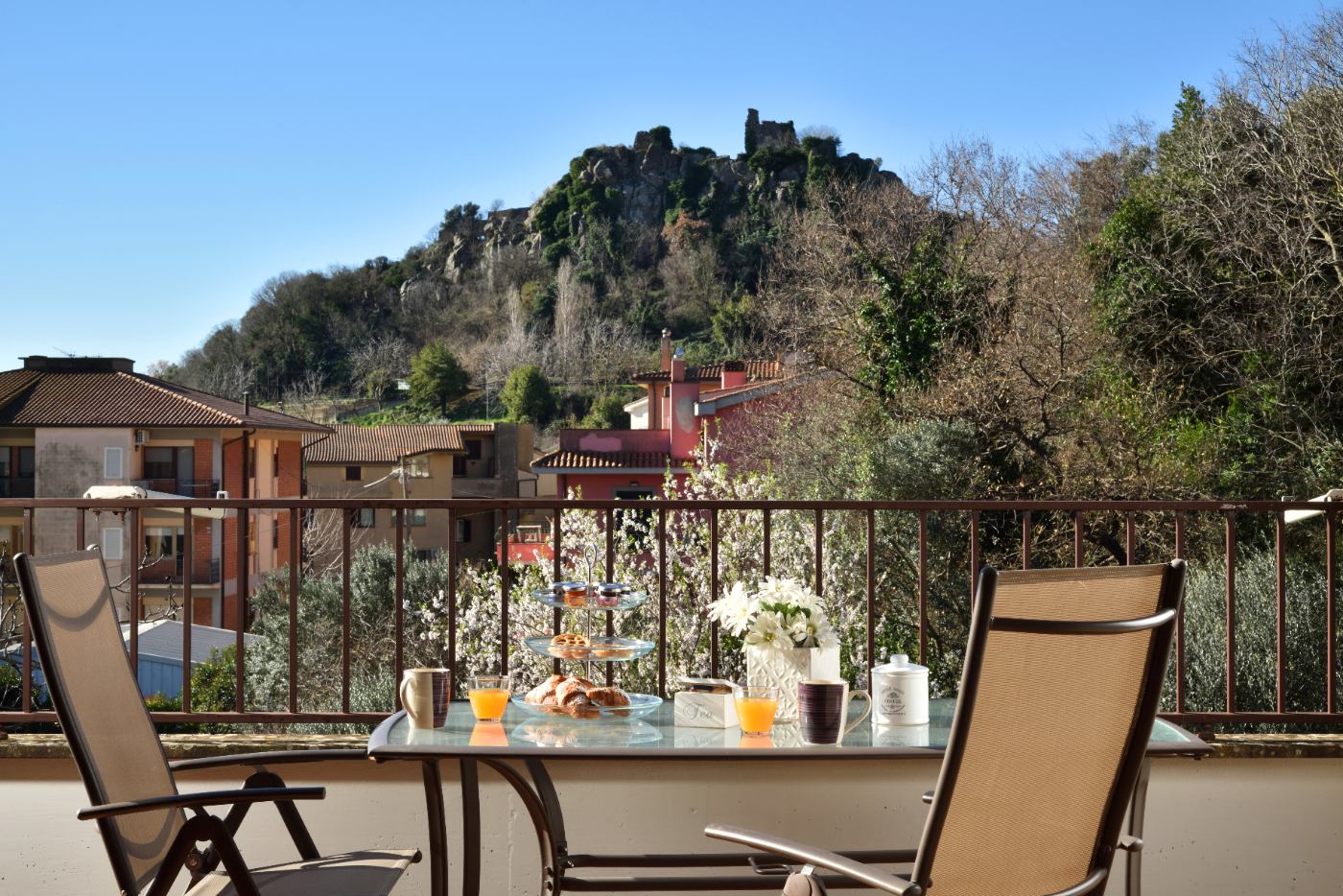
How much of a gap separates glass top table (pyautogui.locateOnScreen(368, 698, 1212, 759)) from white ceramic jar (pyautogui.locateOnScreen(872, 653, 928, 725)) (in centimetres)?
2

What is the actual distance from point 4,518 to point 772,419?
71.7 ft

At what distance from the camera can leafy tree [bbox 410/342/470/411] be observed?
174 feet

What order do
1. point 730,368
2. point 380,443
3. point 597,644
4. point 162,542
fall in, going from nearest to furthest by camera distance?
1. point 597,644
2. point 730,368
3. point 162,542
4. point 380,443

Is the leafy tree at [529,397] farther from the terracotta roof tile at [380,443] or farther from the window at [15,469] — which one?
the window at [15,469]

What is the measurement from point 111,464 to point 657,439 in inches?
604

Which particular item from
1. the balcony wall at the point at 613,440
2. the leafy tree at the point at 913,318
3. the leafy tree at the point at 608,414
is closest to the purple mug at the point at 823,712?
the leafy tree at the point at 913,318

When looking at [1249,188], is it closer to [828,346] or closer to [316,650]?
[828,346]

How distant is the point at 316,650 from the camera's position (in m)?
17.6

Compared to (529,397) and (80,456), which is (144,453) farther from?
(529,397)

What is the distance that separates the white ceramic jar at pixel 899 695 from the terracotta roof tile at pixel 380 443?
4085 cm

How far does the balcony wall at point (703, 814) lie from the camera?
128 inches

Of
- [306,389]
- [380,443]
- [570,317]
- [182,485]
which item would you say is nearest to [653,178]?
[570,317]

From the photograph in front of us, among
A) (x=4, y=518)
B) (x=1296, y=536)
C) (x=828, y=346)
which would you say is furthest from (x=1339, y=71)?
(x=4, y=518)

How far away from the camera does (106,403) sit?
3391cm
